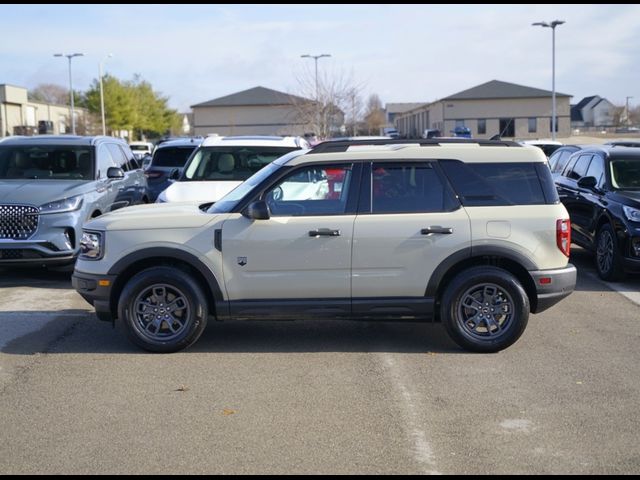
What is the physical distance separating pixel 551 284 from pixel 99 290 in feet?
13.4

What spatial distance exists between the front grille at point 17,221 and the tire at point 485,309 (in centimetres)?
573

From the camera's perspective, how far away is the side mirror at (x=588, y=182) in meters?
11.1

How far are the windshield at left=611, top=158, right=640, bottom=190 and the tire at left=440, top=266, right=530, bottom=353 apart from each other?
4846 mm

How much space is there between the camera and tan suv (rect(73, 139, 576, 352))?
6848 millimetres

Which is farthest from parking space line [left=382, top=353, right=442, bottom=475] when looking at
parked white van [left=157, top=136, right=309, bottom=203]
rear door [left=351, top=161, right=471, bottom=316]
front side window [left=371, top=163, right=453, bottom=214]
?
parked white van [left=157, top=136, right=309, bottom=203]

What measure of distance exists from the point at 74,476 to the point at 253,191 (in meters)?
3.23

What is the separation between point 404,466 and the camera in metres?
4.50

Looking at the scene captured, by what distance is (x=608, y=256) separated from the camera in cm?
1050

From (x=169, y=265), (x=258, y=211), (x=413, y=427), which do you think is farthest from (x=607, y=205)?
(x=413, y=427)

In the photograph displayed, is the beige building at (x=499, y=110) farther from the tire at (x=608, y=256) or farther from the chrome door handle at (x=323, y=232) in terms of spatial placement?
the chrome door handle at (x=323, y=232)

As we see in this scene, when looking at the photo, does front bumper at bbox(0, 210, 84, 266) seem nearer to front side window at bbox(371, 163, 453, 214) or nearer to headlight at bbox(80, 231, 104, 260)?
headlight at bbox(80, 231, 104, 260)

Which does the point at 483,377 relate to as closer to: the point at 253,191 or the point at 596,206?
the point at 253,191

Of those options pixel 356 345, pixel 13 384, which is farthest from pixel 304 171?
pixel 13 384

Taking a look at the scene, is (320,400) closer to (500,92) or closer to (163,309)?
(163,309)
